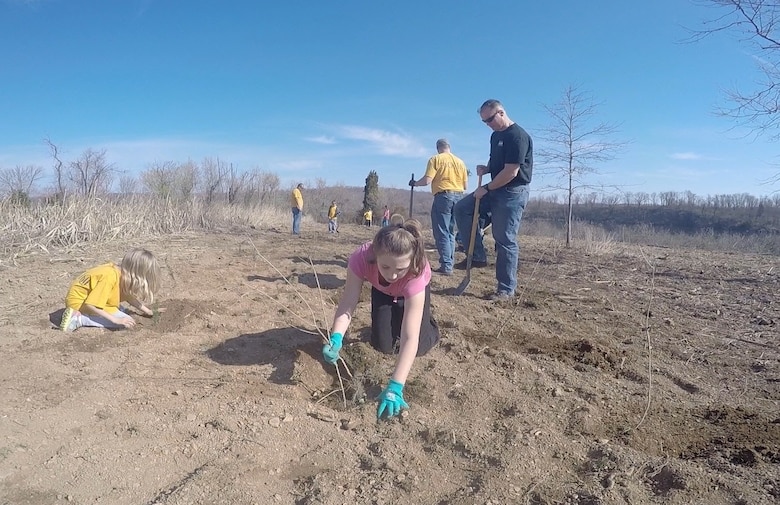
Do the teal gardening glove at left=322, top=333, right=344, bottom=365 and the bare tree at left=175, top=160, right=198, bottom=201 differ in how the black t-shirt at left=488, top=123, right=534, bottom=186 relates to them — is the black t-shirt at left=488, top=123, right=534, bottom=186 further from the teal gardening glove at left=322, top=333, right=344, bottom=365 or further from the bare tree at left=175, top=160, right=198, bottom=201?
the bare tree at left=175, top=160, right=198, bottom=201

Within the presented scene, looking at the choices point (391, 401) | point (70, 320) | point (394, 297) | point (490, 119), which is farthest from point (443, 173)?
point (70, 320)

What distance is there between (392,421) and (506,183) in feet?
8.42

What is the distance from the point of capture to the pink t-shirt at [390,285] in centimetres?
238

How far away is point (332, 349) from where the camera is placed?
2.42m

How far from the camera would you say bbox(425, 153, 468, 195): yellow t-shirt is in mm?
5258

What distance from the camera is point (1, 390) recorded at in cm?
227

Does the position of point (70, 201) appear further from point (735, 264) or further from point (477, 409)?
point (735, 264)

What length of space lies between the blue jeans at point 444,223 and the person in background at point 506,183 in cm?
83

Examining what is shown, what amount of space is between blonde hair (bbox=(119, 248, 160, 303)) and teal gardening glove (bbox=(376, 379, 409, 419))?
2.15 m

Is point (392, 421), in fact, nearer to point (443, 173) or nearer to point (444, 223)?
point (444, 223)

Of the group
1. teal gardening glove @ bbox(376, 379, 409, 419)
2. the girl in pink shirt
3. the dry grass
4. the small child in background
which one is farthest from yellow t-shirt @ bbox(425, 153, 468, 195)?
the dry grass

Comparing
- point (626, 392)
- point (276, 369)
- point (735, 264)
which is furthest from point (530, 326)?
point (735, 264)

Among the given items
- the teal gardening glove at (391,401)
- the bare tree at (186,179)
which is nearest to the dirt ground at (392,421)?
the teal gardening glove at (391,401)

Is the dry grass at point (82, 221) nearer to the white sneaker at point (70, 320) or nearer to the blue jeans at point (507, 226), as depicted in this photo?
the white sneaker at point (70, 320)
